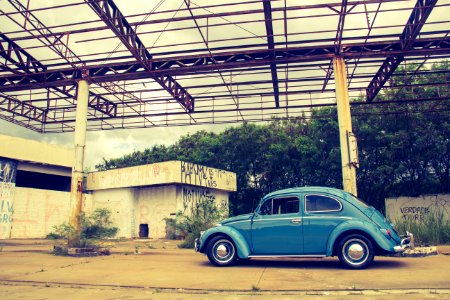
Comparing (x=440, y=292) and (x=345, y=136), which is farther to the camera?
(x=345, y=136)

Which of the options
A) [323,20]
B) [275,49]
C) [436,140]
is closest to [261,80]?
[275,49]

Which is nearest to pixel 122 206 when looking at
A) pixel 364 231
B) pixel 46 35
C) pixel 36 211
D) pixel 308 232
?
pixel 36 211

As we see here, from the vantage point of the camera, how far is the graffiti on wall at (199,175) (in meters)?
21.6

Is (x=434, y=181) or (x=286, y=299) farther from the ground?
(x=434, y=181)

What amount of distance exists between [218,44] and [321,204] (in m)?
9.65

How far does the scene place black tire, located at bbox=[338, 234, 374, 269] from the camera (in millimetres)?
7211

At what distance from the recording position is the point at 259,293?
5352 millimetres

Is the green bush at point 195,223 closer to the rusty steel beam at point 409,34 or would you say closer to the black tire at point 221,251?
the black tire at point 221,251

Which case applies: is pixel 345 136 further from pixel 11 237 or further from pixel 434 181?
pixel 11 237

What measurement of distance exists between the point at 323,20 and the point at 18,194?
18.4 m

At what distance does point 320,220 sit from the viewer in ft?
24.9

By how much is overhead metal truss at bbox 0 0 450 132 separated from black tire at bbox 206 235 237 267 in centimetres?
804

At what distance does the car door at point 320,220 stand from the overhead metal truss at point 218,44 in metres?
7.54

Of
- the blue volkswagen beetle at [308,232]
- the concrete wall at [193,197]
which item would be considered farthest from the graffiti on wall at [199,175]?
A: the blue volkswagen beetle at [308,232]
